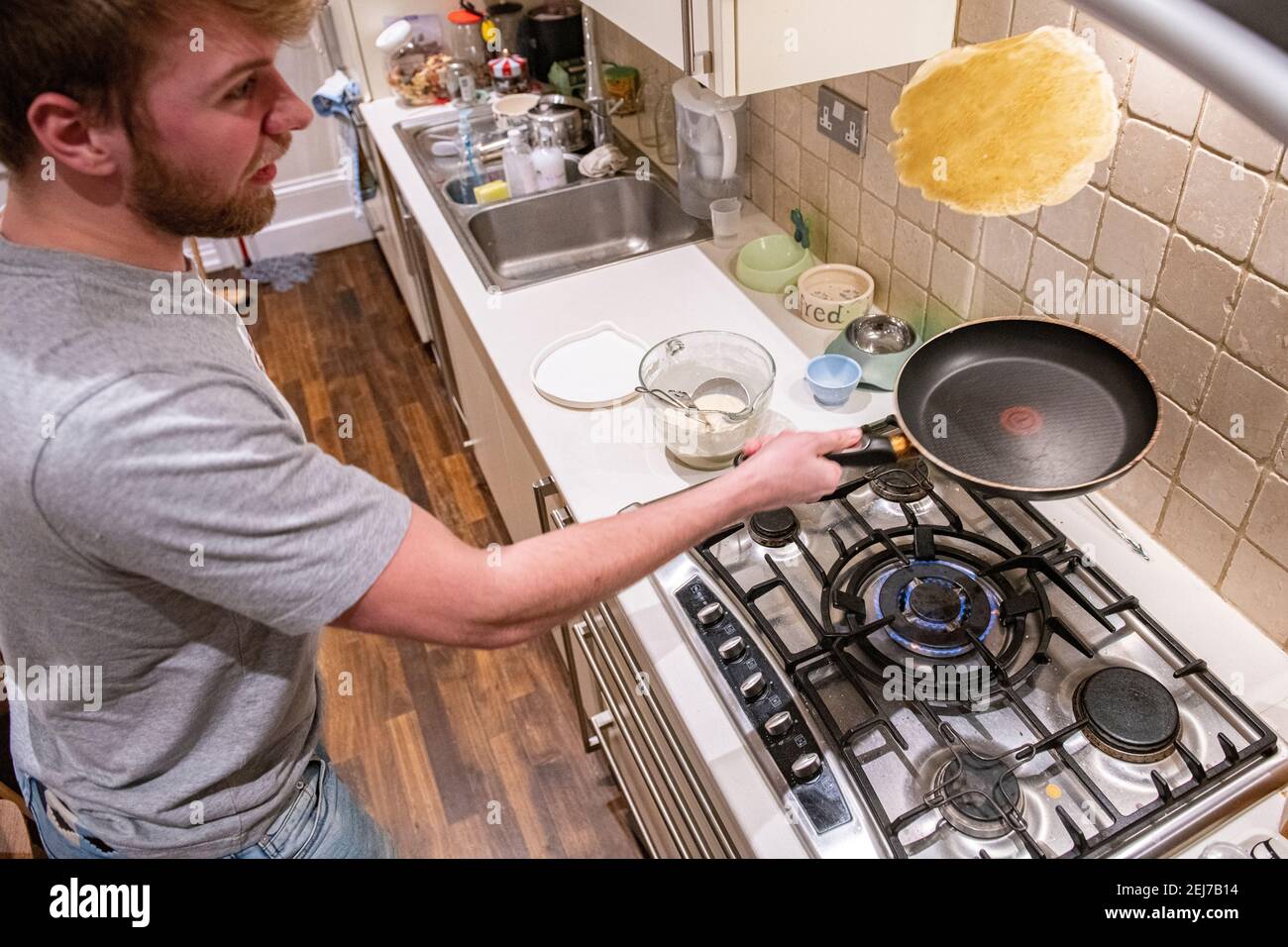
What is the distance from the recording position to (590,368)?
63.3 inches

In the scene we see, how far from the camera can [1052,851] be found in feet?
2.98

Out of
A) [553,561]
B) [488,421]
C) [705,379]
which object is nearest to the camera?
[553,561]

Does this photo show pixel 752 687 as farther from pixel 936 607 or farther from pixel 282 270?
pixel 282 270

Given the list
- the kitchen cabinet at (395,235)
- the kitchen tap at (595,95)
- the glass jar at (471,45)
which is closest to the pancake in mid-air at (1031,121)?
the kitchen tap at (595,95)

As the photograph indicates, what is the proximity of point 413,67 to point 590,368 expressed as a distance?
1592mm

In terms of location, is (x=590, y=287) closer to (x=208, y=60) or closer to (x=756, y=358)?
(x=756, y=358)

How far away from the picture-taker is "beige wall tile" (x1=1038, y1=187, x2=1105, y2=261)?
3.76ft

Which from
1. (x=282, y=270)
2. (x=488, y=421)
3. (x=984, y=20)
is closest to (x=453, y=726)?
(x=488, y=421)

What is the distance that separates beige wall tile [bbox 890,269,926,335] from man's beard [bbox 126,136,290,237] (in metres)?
1.04

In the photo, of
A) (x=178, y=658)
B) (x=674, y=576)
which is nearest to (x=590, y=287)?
(x=674, y=576)

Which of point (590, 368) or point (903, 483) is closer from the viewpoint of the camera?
point (903, 483)

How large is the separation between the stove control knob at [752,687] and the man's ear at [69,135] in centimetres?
80

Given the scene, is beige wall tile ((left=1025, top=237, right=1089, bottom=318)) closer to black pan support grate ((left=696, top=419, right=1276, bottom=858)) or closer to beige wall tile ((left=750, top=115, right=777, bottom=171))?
black pan support grate ((left=696, top=419, right=1276, bottom=858))

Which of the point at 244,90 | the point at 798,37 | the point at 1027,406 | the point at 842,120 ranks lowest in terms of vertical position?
the point at 1027,406
